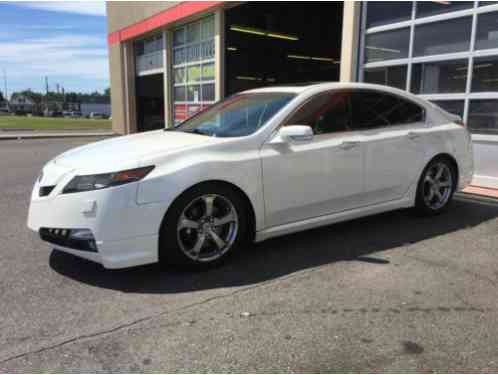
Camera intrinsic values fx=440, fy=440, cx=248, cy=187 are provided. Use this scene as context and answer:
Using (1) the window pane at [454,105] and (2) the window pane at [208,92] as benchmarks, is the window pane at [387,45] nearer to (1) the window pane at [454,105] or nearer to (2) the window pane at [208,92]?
(1) the window pane at [454,105]

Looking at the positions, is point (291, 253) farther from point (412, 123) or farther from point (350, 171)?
point (412, 123)

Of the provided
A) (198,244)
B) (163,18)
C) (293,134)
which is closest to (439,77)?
(293,134)

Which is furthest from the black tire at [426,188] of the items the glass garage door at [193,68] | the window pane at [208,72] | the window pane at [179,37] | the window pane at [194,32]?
the window pane at [179,37]

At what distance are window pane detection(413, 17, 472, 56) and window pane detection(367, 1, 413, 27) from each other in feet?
1.42

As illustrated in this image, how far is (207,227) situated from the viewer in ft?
11.7

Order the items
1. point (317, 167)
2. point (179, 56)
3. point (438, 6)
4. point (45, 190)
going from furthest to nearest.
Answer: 1. point (179, 56)
2. point (438, 6)
3. point (317, 167)
4. point (45, 190)

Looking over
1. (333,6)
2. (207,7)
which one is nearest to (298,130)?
(207,7)

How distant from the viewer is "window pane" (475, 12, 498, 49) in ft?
22.1

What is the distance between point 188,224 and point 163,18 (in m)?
15.0

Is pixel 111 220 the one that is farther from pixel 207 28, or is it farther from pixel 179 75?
pixel 179 75

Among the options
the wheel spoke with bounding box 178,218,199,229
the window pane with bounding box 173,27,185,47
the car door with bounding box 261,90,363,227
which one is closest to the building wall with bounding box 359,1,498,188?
the car door with bounding box 261,90,363,227

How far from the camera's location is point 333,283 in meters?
3.37

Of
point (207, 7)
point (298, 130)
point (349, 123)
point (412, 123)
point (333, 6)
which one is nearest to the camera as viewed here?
point (298, 130)

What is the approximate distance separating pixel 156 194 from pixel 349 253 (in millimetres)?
1877
